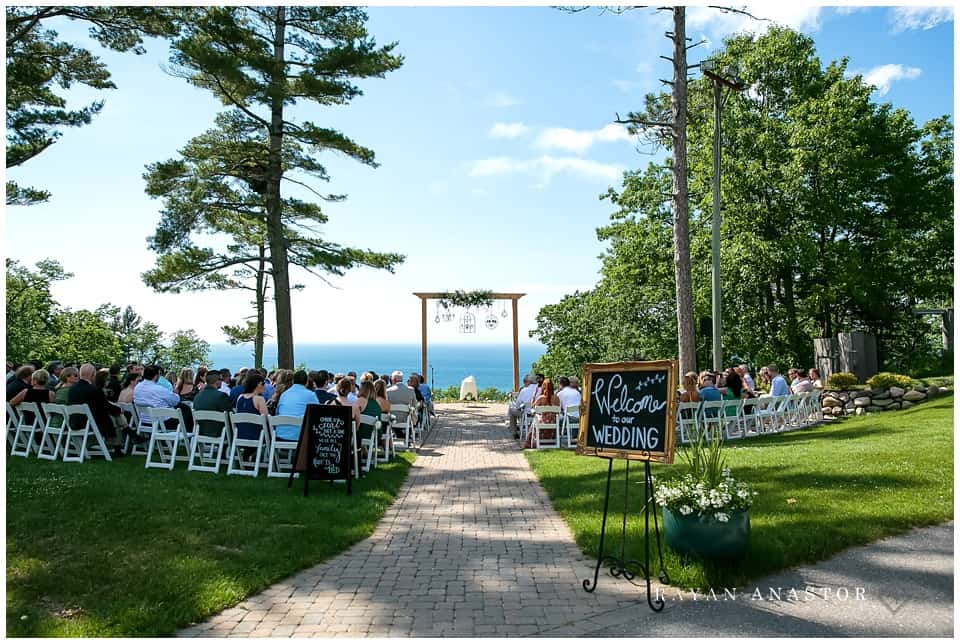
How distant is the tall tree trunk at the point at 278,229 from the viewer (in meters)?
17.9

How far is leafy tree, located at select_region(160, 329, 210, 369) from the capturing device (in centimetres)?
3995

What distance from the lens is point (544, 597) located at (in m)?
4.56

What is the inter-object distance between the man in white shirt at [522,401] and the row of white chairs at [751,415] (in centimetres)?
301

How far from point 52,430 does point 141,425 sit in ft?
3.88

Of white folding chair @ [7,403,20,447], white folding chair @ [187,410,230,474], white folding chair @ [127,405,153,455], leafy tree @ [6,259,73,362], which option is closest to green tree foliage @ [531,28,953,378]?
white folding chair @ [187,410,230,474]

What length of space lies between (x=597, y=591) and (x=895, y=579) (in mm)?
1967

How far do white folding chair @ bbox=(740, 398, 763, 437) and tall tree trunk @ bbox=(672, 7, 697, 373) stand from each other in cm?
162

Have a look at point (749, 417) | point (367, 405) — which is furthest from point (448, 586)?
point (749, 417)

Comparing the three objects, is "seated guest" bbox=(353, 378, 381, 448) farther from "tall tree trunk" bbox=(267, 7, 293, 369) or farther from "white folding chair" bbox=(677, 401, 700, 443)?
"tall tree trunk" bbox=(267, 7, 293, 369)

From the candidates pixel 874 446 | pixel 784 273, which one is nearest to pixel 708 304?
pixel 784 273

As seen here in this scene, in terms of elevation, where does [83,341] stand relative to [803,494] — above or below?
above

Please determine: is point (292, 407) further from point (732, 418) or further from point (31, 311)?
point (31, 311)

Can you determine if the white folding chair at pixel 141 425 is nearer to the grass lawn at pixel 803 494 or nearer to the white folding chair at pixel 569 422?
the grass lawn at pixel 803 494

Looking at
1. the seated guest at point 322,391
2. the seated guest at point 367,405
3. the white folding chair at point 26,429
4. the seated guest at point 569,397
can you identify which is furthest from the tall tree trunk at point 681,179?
the white folding chair at point 26,429
